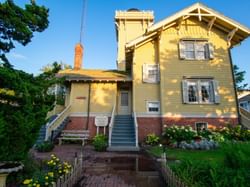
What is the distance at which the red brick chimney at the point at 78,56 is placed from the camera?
17809 millimetres

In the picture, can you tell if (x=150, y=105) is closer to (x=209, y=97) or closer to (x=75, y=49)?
(x=209, y=97)

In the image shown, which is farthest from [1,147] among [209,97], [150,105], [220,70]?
[220,70]

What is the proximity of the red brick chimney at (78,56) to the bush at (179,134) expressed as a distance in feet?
33.6

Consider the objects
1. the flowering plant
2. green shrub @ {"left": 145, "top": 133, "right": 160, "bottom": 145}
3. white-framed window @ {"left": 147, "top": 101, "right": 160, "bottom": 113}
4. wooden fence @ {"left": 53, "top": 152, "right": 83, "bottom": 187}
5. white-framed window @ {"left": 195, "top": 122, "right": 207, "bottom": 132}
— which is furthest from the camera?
white-framed window @ {"left": 147, "top": 101, "right": 160, "bottom": 113}

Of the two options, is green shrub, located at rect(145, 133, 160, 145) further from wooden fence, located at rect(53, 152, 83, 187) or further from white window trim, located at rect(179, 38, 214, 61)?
wooden fence, located at rect(53, 152, 83, 187)

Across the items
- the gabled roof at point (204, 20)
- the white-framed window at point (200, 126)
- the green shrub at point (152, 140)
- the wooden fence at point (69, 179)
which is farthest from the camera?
the gabled roof at point (204, 20)

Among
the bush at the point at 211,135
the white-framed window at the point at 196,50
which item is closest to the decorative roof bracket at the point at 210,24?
the white-framed window at the point at 196,50

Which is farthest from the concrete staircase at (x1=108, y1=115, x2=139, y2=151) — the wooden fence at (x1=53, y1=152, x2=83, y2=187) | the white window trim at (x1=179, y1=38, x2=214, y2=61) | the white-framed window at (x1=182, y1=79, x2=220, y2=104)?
the white window trim at (x1=179, y1=38, x2=214, y2=61)

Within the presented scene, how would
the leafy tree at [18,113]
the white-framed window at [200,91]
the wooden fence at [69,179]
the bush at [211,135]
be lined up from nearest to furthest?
1. the wooden fence at [69,179]
2. the leafy tree at [18,113]
3. the bush at [211,135]
4. the white-framed window at [200,91]

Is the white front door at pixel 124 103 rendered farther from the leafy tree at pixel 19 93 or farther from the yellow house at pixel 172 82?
the leafy tree at pixel 19 93

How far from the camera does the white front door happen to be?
606 inches

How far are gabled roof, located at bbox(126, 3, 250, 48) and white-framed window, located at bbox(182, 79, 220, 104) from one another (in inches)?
152

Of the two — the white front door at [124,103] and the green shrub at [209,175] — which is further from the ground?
the white front door at [124,103]

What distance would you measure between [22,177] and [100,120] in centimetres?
943
